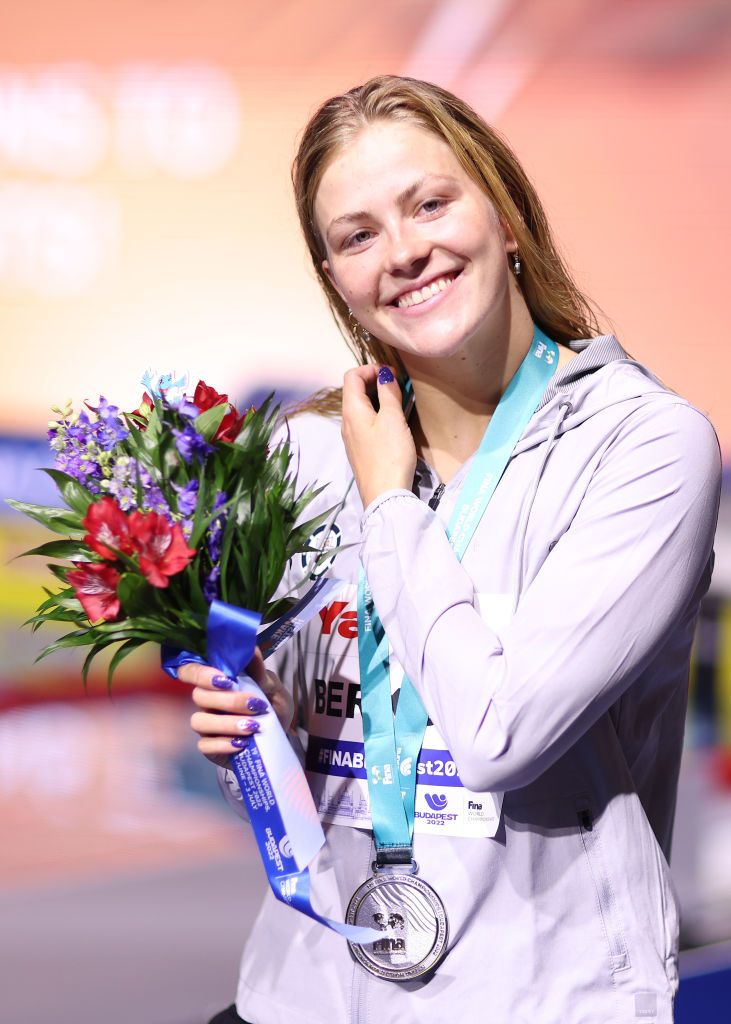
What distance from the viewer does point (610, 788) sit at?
4.79 ft

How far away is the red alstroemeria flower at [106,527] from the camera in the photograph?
137 centimetres

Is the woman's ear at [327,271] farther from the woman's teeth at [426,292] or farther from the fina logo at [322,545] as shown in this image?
the fina logo at [322,545]

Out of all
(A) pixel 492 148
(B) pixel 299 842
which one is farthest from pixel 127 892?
(A) pixel 492 148

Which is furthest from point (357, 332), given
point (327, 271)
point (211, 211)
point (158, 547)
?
point (211, 211)

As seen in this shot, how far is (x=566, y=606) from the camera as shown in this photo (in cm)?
133

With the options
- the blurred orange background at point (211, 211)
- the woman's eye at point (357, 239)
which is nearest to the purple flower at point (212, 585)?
the woman's eye at point (357, 239)

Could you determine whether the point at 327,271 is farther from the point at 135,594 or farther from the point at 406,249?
the point at 135,594

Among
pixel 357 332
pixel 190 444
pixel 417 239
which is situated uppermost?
pixel 417 239

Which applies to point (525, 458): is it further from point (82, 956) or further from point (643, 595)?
point (82, 956)

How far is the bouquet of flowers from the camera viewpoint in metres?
1.37

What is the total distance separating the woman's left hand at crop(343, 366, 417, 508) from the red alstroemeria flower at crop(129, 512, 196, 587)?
296 millimetres

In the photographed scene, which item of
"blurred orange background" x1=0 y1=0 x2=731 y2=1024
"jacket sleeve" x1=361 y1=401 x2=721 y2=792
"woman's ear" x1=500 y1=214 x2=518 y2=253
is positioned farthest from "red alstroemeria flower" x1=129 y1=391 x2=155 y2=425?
"blurred orange background" x1=0 y1=0 x2=731 y2=1024

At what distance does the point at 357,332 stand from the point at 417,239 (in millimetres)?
354

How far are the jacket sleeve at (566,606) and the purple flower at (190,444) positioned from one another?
25 centimetres
